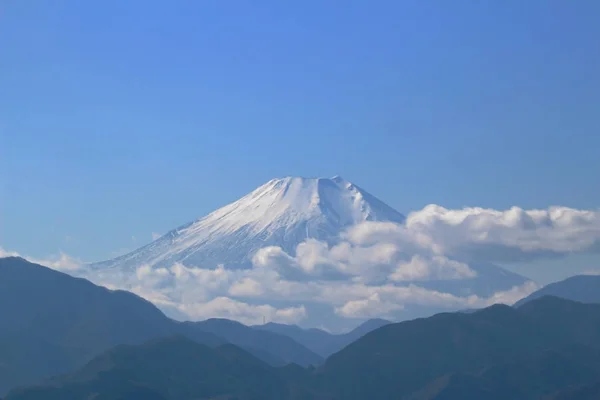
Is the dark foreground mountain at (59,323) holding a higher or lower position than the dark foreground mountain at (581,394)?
higher

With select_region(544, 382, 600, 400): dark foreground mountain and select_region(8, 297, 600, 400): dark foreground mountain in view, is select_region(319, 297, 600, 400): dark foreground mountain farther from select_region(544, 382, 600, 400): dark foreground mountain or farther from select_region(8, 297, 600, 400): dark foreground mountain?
select_region(544, 382, 600, 400): dark foreground mountain

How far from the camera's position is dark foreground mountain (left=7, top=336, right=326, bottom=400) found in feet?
386

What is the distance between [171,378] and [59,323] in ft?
163

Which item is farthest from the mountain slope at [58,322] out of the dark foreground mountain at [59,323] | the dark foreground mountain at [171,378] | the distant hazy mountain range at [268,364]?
the dark foreground mountain at [171,378]

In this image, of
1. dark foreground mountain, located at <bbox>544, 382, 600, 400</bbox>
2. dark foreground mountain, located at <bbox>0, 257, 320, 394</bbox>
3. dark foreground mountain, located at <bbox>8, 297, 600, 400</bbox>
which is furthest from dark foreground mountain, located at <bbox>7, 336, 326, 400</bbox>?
dark foreground mountain, located at <bbox>544, 382, 600, 400</bbox>

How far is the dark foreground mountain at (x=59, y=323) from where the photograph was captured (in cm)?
15612

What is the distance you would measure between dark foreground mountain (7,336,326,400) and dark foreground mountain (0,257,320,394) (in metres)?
21.6

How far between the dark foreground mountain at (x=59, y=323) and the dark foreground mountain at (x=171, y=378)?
21.6 metres

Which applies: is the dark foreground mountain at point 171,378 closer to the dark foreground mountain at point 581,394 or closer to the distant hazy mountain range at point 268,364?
the distant hazy mountain range at point 268,364

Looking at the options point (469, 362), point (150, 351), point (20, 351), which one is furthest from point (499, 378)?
point (20, 351)

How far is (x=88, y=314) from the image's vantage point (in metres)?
183

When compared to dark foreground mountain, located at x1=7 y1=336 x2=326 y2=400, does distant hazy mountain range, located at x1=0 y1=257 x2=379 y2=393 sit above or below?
above

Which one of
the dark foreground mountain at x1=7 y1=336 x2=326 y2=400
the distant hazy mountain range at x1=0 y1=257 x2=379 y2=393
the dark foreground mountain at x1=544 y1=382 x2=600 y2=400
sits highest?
the distant hazy mountain range at x1=0 y1=257 x2=379 y2=393

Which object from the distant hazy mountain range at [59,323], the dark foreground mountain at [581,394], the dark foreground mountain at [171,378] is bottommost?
the dark foreground mountain at [581,394]
